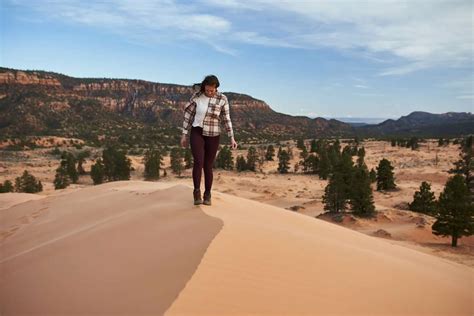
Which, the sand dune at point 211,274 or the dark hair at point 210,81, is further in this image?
the dark hair at point 210,81

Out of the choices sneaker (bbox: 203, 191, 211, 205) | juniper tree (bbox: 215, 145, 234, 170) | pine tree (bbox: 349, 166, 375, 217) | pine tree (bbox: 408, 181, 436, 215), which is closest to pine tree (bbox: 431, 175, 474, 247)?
pine tree (bbox: 349, 166, 375, 217)

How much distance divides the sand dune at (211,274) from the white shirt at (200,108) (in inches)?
45.9

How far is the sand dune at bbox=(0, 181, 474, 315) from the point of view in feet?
8.87

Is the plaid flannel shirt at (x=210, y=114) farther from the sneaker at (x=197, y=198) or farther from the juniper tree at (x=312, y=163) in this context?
the juniper tree at (x=312, y=163)

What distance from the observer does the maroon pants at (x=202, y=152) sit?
497 centimetres

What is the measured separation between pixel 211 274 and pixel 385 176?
38366 mm

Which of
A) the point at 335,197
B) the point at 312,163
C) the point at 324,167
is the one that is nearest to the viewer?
the point at 335,197

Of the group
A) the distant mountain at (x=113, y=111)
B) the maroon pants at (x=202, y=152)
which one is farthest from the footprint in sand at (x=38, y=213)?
the distant mountain at (x=113, y=111)

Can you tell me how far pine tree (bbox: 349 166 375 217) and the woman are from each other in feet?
73.3

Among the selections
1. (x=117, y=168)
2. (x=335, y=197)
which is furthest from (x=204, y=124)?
(x=117, y=168)

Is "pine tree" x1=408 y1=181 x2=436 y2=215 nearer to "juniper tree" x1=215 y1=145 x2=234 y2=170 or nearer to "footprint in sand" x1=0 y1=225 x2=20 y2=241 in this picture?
"footprint in sand" x1=0 y1=225 x2=20 y2=241

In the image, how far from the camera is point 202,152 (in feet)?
16.4

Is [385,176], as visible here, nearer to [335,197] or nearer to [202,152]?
[335,197]

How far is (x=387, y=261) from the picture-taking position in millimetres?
3992
